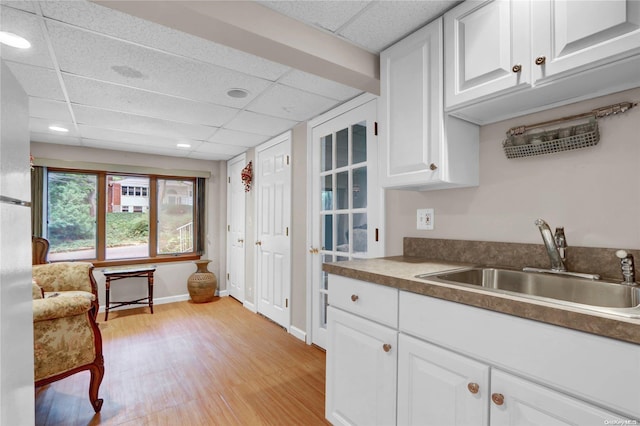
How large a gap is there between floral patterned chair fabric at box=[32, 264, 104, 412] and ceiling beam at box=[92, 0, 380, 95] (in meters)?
1.60

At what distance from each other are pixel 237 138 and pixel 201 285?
2.24 m

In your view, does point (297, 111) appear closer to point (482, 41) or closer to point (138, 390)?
point (482, 41)

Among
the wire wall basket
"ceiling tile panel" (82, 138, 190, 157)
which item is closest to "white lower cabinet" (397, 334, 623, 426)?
the wire wall basket

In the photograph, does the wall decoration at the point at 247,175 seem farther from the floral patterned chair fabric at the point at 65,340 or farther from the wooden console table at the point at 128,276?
the floral patterned chair fabric at the point at 65,340

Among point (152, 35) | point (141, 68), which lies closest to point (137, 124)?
point (141, 68)

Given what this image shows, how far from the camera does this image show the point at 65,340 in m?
1.84

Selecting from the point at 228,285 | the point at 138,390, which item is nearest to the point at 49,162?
the point at 228,285

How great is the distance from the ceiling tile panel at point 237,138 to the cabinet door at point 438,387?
2922 millimetres

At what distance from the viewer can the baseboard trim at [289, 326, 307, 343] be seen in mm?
3092

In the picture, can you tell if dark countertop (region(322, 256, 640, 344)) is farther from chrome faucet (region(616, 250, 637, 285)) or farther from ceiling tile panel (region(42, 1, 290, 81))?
ceiling tile panel (region(42, 1, 290, 81))

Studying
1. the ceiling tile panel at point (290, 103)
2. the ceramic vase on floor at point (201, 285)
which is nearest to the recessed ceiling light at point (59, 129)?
the ceiling tile panel at point (290, 103)

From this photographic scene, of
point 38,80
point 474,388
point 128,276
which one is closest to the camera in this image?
point 474,388

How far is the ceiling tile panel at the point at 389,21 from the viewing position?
4.74ft

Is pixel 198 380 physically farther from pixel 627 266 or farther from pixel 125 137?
pixel 125 137
